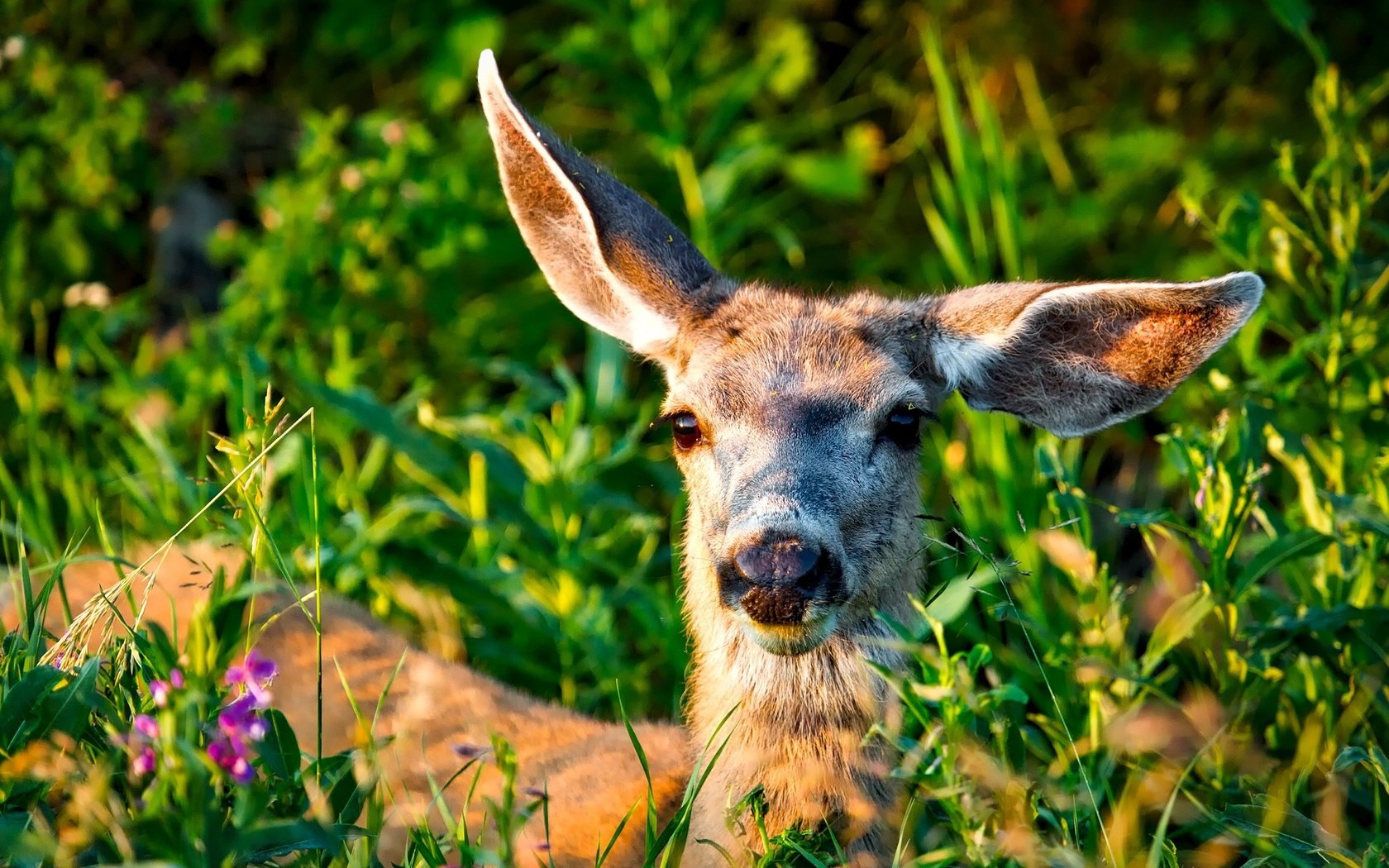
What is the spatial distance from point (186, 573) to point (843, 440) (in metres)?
1.86

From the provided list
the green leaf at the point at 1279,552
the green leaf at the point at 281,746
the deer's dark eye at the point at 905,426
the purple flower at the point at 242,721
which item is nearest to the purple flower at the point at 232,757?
the purple flower at the point at 242,721

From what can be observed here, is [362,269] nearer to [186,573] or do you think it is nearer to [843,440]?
[186,573]

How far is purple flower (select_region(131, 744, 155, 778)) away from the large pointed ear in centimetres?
200

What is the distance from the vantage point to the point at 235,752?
6.40ft

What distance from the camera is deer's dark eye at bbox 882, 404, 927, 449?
311 cm

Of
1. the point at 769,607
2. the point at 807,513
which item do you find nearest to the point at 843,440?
the point at 807,513

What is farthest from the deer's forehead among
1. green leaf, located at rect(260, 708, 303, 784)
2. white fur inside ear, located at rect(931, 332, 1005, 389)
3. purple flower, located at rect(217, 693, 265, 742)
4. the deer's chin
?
purple flower, located at rect(217, 693, 265, 742)

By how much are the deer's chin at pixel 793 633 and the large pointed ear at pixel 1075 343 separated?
87 centimetres

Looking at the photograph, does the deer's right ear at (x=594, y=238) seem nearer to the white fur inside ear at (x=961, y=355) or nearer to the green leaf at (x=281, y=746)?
the white fur inside ear at (x=961, y=355)

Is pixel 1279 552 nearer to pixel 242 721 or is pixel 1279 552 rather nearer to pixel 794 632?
pixel 794 632

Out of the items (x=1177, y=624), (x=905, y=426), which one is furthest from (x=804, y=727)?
(x=1177, y=624)

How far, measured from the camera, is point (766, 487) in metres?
2.83

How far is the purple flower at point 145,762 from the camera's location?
73.1 inches

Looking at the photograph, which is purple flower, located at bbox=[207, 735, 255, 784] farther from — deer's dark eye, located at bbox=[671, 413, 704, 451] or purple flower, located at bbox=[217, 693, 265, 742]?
deer's dark eye, located at bbox=[671, 413, 704, 451]
